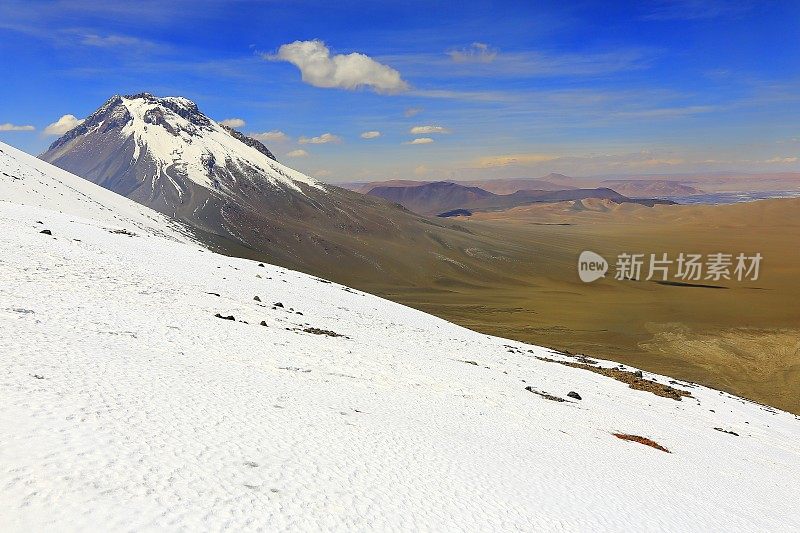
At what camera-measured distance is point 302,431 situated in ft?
41.5

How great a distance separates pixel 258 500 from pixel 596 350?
209ft

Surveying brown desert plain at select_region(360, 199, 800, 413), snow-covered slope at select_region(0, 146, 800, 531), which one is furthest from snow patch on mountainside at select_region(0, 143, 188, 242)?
brown desert plain at select_region(360, 199, 800, 413)

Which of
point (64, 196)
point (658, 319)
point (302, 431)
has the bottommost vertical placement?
point (658, 319)

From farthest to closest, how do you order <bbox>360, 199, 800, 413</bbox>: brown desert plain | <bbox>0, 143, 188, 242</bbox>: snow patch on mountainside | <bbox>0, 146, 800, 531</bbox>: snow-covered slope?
<bbox>0, 143, 188, 242</bbox>: snow patch on mountainside → <bbox>360, 199, 800, 413</bbox>: brown desert plain → <bbox>0, 146, 800, 531</bbox>: snow-covered slope

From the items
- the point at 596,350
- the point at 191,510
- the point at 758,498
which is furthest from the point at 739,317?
the point at 191,510

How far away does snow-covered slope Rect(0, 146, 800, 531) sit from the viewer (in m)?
8.64

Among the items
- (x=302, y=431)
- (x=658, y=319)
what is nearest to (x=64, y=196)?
(x=302, y=431)

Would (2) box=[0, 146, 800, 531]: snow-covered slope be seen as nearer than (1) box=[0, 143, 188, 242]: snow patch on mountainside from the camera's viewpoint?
Yes

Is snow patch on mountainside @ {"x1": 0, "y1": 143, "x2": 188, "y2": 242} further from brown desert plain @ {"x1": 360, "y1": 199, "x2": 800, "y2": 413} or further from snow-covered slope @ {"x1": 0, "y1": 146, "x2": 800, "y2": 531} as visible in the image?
brown desert plain @ {"x1": 360, "y1": 199, "x2": 800, "y2": 413}

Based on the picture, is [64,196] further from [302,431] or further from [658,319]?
[658,319]

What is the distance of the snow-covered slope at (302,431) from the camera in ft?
28.4

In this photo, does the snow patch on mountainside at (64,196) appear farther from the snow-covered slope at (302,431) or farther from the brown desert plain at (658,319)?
the brown desert plain at (658,319)

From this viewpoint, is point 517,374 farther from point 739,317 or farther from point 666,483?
point 739,317

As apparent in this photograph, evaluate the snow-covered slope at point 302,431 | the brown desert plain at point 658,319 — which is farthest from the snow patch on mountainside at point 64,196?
the brown desert plain at point 658,319
